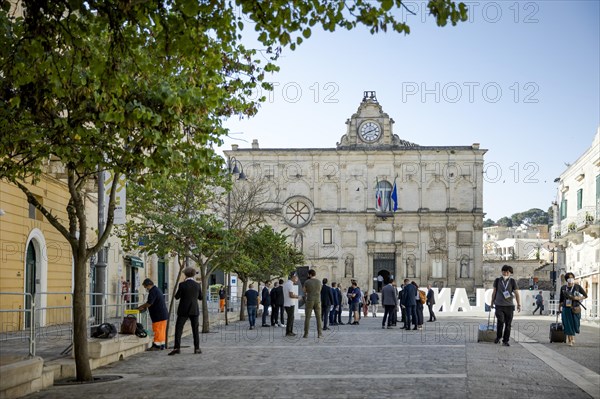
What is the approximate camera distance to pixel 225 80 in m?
13.8

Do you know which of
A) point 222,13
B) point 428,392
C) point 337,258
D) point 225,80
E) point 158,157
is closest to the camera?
point 222,13

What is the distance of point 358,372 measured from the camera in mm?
13492

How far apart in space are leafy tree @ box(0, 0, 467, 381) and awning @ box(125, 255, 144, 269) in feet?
86.7

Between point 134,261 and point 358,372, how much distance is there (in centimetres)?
2847

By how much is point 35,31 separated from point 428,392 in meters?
6.01

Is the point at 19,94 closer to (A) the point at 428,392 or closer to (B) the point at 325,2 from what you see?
(B) the point at 325,2

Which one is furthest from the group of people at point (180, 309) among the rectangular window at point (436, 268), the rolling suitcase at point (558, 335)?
the rectangular window at point (436, 268)

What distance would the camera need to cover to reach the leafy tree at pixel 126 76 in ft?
29.6

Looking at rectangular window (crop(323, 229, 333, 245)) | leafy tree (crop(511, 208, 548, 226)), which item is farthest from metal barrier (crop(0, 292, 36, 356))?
leafy tree (crop(511, 208, 548, 226))

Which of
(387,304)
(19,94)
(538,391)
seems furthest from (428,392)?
(387,304)

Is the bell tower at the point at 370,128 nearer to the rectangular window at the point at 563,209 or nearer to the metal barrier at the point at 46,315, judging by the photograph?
the rectangular window at the point at 563,209

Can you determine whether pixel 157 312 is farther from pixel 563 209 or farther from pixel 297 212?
pixel 297 212

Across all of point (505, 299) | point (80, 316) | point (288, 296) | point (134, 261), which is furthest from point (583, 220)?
point (80, 316)

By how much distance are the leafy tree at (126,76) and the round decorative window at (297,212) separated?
62863 mm
